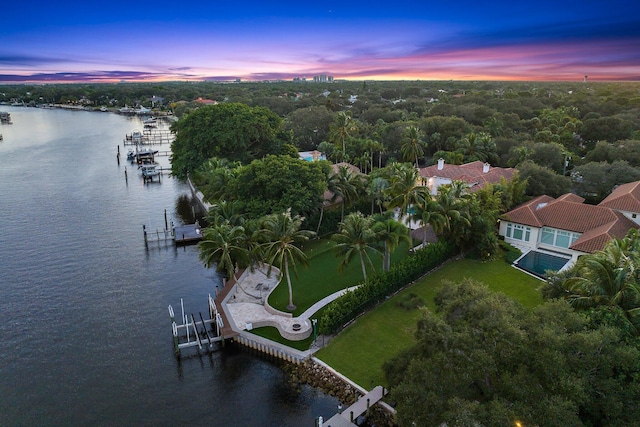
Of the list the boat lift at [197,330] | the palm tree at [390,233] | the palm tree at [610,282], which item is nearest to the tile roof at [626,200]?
the palm tree at [610,282]

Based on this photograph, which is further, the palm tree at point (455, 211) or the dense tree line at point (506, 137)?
the dense tree line at point (506, 137)

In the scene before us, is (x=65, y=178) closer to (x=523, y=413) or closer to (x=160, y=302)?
(x=160, y=302)

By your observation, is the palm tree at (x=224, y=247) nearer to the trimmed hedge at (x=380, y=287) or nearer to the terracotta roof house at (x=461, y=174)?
the trimmed hedge at (x=380, y=287)

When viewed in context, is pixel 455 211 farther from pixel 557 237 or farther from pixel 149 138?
→ pixel 149 138

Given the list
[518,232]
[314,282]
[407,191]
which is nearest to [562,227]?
[518,232]

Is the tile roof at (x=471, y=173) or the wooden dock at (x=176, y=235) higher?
the tile roof at (x=471, y=173)

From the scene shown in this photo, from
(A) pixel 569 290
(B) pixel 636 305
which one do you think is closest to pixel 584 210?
(A) pixel 569 290
